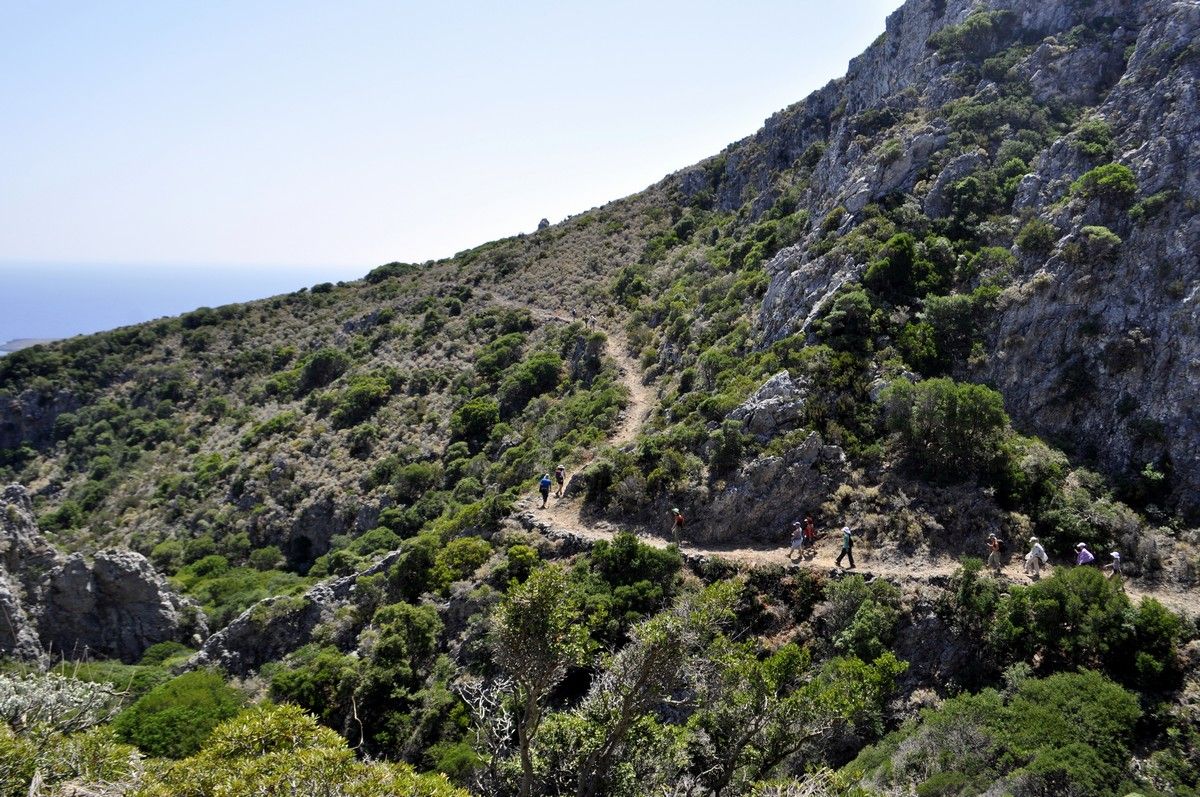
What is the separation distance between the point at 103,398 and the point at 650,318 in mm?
51293

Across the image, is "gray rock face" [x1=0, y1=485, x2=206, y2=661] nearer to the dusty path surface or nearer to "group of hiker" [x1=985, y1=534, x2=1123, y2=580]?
the dusty path surface

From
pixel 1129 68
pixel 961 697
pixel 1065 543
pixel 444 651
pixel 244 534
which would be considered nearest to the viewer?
pixel 961 697

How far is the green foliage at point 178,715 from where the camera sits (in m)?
18.8

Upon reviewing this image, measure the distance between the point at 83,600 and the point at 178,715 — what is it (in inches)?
482

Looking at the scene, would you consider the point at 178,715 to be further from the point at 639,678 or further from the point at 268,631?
the point at 639,678

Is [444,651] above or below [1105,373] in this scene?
below

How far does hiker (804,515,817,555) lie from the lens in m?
21.8

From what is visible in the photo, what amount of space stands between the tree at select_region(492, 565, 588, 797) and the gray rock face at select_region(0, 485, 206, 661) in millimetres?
23009

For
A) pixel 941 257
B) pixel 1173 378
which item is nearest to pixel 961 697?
pixel 1173 378

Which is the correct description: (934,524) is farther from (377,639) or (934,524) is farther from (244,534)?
(244,534)

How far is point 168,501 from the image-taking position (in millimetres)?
43969

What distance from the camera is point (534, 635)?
1247cm

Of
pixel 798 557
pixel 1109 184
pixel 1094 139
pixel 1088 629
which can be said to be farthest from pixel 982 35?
pixel 1088 629

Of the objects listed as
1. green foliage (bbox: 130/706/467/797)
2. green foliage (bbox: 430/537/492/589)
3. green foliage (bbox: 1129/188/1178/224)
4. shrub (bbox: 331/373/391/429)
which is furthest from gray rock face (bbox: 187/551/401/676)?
green foliage (bbox: 1129/188/1178/224)
